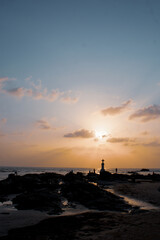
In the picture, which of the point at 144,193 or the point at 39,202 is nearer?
the point at 39,202

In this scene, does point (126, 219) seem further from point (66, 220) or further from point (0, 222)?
point (0, 222)

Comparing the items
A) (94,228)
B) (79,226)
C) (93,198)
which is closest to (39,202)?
(93,198)

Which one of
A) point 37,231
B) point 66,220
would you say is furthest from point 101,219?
point 37,231

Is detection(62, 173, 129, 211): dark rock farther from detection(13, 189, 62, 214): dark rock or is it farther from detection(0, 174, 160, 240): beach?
detection(13, 189, 62, 214): dark rock

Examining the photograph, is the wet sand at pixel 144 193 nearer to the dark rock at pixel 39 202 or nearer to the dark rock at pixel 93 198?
the dark rock at pixel 93 198

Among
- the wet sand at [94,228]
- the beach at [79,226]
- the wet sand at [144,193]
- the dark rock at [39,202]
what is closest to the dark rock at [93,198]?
the beach at [79,226]

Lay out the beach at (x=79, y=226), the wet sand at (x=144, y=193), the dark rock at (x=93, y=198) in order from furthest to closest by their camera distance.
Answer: the wet sand at (x=144, y=193) → the dark rock at (x=93, y=198) → the beach at (x=79, y=226)

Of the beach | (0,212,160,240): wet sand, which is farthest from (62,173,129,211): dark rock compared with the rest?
(0,212,160,240): wet sand

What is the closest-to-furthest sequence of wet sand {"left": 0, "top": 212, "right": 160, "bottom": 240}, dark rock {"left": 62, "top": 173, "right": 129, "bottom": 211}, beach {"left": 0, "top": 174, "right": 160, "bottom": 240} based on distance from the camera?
wet sand {"left": 0, "top": 212, "right": 160, "bottom": 240}, beach {"left": 0, "top": 174, "right": 160, "bottom": 240}, dark rock {"left": 62, "top": 173, "right": 129, "bottom": 211}

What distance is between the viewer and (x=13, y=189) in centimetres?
2883

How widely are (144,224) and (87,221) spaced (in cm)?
362

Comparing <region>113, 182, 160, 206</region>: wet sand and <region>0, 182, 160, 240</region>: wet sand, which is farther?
<region>113, 182, 160, 206</region>: wet sand

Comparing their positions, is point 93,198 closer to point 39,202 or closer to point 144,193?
point 39,202

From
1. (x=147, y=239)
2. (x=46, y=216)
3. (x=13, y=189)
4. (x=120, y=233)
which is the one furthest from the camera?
(x=13, y=189)
